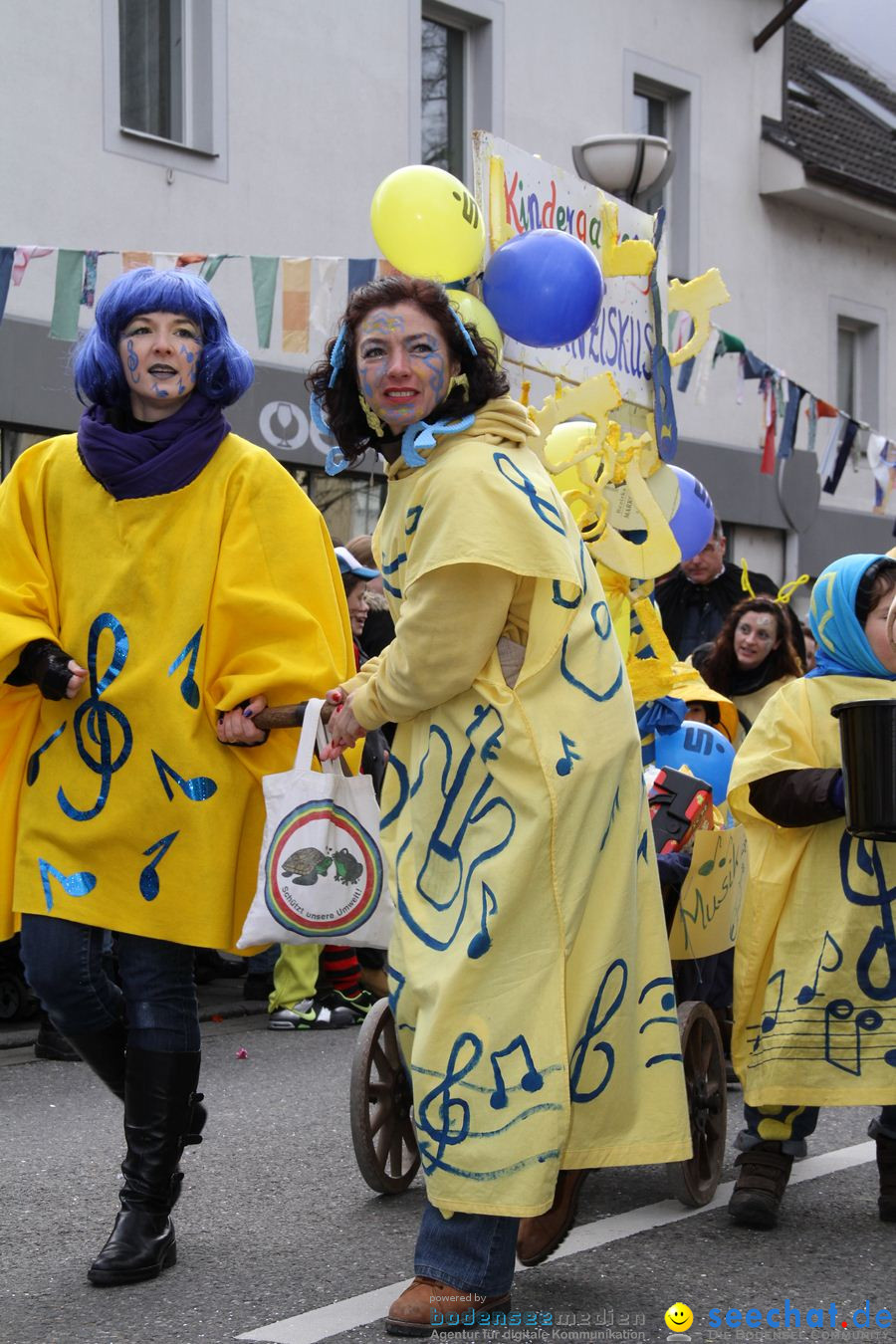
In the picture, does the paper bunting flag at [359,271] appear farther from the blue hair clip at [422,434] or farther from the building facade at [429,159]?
the blue hair clip at [422,434]

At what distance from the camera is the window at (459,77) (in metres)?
13.9

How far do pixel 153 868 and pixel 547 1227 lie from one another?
104 centimetres

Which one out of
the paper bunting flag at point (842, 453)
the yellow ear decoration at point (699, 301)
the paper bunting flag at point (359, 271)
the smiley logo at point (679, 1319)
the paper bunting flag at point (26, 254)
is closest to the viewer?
the smiley logo at point (679, 1319)

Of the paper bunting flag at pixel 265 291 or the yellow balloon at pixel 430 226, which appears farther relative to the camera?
the paper bunting flag at pixel 265 291

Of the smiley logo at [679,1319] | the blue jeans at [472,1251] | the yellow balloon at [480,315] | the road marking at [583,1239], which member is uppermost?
the yellow balloon at [480,315]

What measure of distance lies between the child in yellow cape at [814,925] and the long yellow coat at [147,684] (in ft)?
3.69

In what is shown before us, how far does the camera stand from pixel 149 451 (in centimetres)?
368

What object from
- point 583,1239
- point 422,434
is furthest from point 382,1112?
point 422,434

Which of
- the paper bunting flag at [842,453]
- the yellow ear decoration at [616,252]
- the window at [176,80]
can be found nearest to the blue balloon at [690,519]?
the yellow ear decoration at [616,252]

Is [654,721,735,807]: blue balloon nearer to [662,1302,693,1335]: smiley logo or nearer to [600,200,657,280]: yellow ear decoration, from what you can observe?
[600,200,657,280]: yellow ear decoration

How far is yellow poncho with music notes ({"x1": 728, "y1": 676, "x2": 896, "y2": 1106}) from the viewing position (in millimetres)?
4117

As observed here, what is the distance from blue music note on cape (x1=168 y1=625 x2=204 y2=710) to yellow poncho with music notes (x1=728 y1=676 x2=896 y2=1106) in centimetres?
133

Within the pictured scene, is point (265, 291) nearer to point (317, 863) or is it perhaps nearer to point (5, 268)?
point (5, 268)

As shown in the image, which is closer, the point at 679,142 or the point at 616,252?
the point at 616,252
